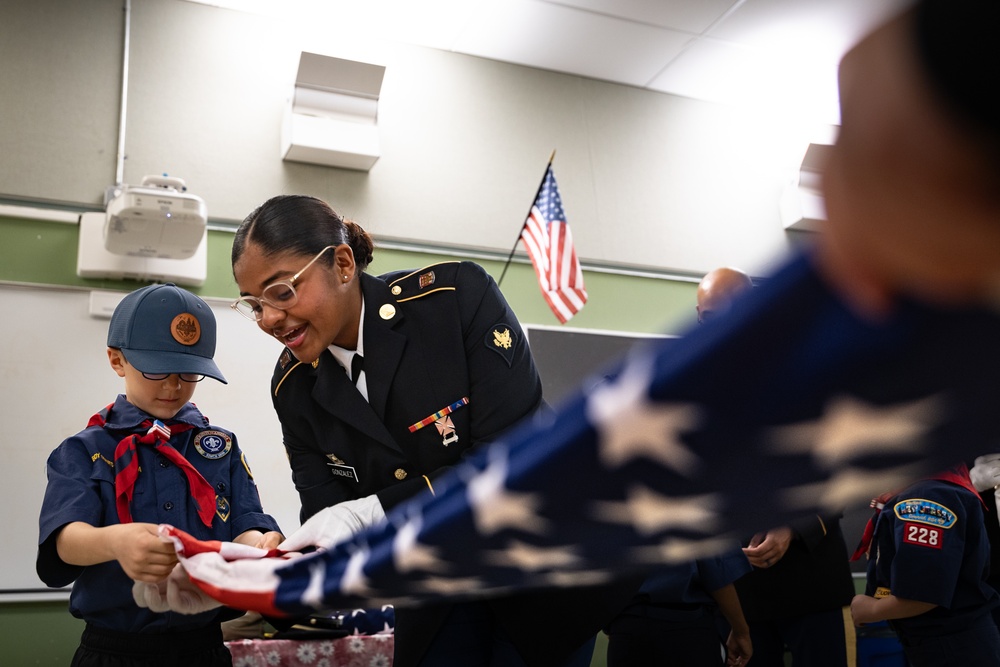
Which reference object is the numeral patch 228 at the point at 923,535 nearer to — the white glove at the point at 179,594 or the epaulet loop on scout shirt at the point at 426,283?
the epaulet loop on scout shirt at the point at 426,283

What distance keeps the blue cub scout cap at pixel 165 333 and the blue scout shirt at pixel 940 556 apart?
174cm

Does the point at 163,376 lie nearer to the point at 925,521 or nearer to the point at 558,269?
the point at 925,521

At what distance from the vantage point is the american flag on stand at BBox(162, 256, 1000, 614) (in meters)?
0.34

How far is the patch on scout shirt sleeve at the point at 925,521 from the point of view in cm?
222

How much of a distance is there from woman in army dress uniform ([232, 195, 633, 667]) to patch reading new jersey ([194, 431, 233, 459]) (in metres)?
0.24

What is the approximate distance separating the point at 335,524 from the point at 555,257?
2995 mm

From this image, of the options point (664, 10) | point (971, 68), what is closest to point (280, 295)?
point (971, 68)

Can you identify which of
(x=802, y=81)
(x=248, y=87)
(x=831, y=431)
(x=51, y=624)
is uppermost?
(x=802, y=81)

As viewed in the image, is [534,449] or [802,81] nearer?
[534,449]

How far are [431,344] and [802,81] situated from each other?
4.49 meters

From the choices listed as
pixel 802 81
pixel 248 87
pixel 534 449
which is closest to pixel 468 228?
pixel 248 87

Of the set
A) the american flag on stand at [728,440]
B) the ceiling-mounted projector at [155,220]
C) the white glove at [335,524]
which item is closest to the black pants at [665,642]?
the white glove at [335,524]

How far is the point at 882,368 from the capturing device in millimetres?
342

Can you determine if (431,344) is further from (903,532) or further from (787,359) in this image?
(903,532)
